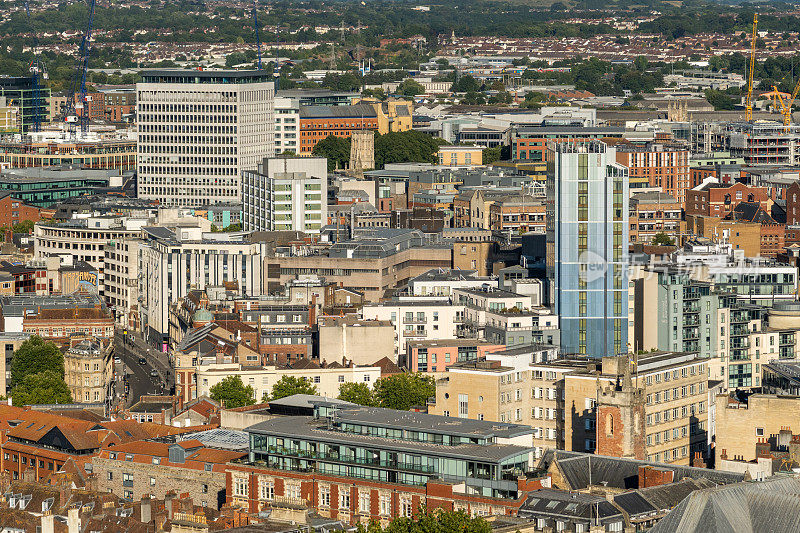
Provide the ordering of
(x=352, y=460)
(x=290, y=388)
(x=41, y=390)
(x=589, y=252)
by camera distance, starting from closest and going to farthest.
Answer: (x=352, y=460) → (x=290, y=388) → (x=41, y=390) → (x=589, y=252)

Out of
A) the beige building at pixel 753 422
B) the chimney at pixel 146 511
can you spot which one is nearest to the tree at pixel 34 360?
the chimney at pixel 146 511

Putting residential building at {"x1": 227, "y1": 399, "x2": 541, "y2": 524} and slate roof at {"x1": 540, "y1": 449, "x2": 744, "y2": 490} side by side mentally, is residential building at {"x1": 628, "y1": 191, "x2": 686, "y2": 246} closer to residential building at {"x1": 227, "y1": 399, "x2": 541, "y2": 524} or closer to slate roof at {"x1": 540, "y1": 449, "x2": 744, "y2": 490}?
residential building at {"x1": 227, "y1": 399, "x2": 541, "y2": 524}

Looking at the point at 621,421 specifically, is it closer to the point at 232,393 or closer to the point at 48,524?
the point at 48,524

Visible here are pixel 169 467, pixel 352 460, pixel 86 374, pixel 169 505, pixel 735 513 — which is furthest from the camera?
pixel 86 374

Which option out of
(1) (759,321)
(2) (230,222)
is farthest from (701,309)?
(2) (230,222)

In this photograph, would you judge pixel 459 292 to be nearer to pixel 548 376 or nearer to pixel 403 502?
pixel 548 376

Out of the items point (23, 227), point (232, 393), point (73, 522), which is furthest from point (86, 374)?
point (23, 227)
